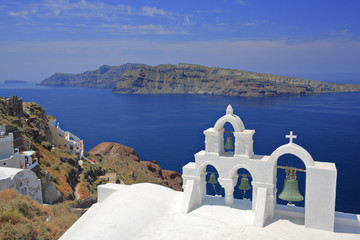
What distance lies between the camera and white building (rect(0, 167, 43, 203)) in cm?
1408

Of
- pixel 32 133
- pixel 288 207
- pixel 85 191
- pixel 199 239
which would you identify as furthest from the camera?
pixel 32 133

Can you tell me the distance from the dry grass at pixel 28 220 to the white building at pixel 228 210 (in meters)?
1.45

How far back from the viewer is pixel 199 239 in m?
8.38

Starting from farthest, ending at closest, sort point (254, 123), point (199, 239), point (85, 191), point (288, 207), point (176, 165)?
point (254, 123) → point (176, 165) → point (85, 191) → point (288, 207) → point (199, 239)

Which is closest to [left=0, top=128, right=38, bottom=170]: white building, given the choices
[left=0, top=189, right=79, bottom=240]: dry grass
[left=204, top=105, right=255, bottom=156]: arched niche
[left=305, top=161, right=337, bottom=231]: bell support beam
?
[left=0, top=189, right=79, bottom=240]: dry grass

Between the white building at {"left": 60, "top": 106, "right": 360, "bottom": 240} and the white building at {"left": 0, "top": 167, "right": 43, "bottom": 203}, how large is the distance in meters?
6.04

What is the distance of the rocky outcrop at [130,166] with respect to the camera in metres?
34.2

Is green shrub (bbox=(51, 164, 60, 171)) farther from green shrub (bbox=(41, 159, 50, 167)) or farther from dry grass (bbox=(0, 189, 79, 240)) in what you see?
dry grass (bbox=(0, 189, 79, 240))

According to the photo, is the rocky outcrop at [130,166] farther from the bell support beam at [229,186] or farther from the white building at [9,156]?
the bell support beam at [229,186]

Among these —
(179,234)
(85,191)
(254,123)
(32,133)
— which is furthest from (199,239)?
(254,123)

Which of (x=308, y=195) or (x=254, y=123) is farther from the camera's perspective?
(x=254, y=123)

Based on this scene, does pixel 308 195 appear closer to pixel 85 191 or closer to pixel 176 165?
pixel 85 191

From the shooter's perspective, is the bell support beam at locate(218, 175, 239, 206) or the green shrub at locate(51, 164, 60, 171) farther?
the green shrub at locate(51, 164, 60, 171)

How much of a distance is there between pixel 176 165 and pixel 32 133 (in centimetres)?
2562
